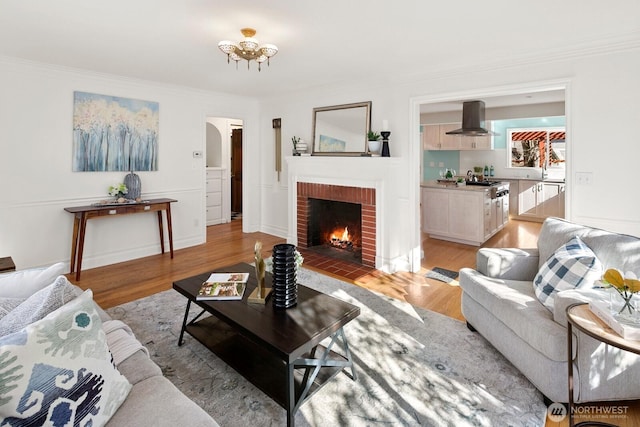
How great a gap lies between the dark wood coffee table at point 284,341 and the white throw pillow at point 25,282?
811 mm

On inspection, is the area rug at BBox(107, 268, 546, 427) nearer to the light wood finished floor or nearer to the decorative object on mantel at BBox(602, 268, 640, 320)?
the light wood finished floor

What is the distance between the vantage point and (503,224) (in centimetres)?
648

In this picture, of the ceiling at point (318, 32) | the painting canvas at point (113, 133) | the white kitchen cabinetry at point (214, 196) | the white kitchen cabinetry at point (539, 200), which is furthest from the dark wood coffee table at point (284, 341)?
the white kitchen cabinetry at point (539, 200)

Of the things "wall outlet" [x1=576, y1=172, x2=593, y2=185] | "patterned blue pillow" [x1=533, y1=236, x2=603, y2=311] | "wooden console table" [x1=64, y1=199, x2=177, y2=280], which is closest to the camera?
"patterned blue pillow" [x1=533, y1=236, x2=603, y2=311]

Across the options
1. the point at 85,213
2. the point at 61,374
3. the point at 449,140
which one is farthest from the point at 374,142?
the point at 449,140

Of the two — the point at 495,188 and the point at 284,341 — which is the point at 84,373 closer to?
the point at 284,341

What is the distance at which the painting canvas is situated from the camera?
165 inches

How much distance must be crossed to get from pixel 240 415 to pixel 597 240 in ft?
8.15

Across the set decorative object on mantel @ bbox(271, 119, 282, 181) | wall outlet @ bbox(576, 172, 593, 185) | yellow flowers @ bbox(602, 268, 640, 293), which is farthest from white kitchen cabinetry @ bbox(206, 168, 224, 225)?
yellow flowers @ bbox(602, 268, 640, 293)

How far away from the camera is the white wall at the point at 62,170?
3742 mm

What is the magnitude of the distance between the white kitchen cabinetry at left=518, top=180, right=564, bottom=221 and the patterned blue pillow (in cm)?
582

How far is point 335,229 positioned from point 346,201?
765 millimetres

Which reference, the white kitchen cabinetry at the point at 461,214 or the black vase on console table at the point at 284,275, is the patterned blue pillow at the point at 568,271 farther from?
the white kitchen cabinetry at the point at 461,214

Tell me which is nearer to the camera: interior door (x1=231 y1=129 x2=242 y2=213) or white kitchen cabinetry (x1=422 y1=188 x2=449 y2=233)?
white kitchen cabinetry (x1=422 y1=188 x2=449 y2=233)
